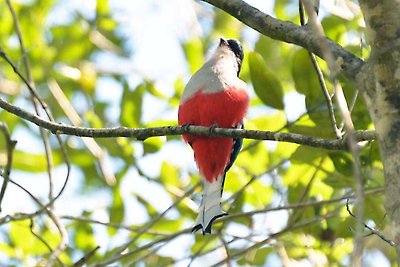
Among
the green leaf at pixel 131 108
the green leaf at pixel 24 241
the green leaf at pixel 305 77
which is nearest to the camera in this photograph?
the green leaf at pixel 305 77

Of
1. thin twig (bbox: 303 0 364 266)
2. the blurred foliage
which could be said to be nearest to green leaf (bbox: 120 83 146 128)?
the blurred foliage

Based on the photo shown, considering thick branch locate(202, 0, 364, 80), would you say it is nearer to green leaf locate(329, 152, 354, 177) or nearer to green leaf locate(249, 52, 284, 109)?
green leaf locate(249, 52, 284, 109)

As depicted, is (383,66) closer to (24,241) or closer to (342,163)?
(342,163)

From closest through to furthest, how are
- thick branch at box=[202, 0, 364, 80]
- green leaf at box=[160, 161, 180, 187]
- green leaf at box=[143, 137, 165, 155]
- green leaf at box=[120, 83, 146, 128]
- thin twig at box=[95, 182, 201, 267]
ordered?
thick branch at box=[202, 0, 364, 80]
thin twig at box=[95, 182, 201, 267]
green leaf at box=[143, 137, 165, 155]
green leaf at box=[120, 83, 146, 128]
green leaf at box=[160, 161, 180, 187]

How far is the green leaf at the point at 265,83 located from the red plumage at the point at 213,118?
150mm

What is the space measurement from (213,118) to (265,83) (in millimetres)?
311

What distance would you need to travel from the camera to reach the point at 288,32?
2705mm

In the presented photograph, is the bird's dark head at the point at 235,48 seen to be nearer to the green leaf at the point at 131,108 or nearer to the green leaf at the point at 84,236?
the green leaf at the point at 131,108

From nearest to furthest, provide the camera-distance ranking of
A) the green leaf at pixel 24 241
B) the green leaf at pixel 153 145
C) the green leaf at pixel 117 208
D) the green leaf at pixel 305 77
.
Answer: the green leaf at pixel 305 77
the green leaf at pixel 153 145
the green leaf at pixel 24 241
the green leaf at pixel 117 208

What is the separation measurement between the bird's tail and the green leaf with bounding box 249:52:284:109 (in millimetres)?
529

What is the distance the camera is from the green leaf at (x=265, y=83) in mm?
4188

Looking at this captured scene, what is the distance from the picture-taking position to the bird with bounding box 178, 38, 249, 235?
168 inches

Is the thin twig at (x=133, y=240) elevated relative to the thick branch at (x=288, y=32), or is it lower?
elevated

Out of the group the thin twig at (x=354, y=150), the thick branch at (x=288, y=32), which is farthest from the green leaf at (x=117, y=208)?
the thin twig at (x=354, y=150)
